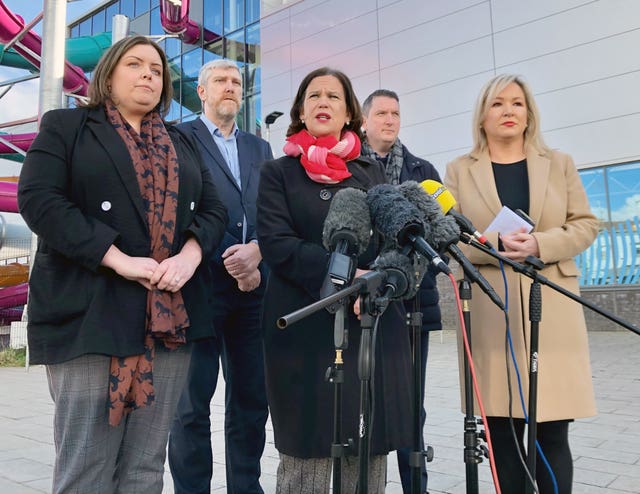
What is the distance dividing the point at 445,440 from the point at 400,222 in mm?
3046

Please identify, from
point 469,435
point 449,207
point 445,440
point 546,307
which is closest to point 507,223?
point 546,307

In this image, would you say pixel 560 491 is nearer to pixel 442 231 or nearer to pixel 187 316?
pixel 442 231

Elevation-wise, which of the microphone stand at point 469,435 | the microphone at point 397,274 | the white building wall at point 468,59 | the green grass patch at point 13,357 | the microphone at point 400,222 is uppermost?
the white building wall at point 468,59

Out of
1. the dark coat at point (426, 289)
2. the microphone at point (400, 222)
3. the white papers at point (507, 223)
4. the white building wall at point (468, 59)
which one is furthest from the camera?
the white building wall at point (468, 59)

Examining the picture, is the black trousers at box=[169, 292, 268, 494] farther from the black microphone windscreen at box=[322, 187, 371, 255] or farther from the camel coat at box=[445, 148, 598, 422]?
the black microphone windscreen at box=[322, 187, 371, 255]

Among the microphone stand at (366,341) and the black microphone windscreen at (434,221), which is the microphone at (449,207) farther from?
the microphone stand at (366,341)

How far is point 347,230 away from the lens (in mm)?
1489

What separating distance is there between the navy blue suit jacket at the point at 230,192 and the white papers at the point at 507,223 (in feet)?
3.97

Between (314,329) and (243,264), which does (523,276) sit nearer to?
(314,329)

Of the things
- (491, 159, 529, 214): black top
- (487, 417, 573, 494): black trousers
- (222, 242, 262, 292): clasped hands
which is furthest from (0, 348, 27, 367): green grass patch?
(491, 159, 529, 214): black top

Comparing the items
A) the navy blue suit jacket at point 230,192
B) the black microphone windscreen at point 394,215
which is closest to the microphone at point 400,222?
the black microphone windscreen at point 394,215

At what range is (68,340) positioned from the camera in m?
1.68

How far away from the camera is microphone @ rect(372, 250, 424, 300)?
4.52ft

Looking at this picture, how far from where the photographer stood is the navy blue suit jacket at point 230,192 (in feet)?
9.02
